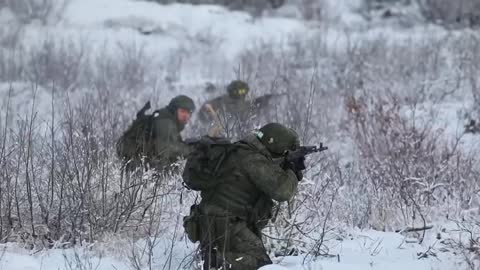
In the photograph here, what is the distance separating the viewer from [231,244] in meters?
4.06

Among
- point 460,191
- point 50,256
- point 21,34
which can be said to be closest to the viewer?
point 50,256

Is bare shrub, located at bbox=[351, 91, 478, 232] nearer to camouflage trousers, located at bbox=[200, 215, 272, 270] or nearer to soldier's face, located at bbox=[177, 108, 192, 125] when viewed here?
camouflage trousers, located at bbox=[200, 215, 272, 270]

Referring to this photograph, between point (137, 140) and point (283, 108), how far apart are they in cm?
328

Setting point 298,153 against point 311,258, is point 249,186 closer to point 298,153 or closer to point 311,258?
point 298,153

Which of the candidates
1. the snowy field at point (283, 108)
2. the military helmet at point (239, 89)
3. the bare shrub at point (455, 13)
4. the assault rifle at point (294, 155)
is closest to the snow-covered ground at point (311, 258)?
the snowy field at point (283, 108)

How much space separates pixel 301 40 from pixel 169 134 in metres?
11.4

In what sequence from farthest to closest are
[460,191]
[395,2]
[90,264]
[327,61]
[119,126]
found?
[395,2] → [327,61] → [119,126] → [460,191] → [90,264]

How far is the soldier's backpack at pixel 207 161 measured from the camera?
393 cm

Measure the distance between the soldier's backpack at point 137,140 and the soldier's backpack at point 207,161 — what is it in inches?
69.6

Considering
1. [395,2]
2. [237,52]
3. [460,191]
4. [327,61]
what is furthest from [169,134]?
[395,2]

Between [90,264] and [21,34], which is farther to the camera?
[21,34]

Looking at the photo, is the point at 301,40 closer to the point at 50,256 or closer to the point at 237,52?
the point at 237,52

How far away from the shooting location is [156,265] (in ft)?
14.0

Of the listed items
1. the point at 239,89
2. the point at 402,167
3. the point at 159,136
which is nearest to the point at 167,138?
the point at 159,136
